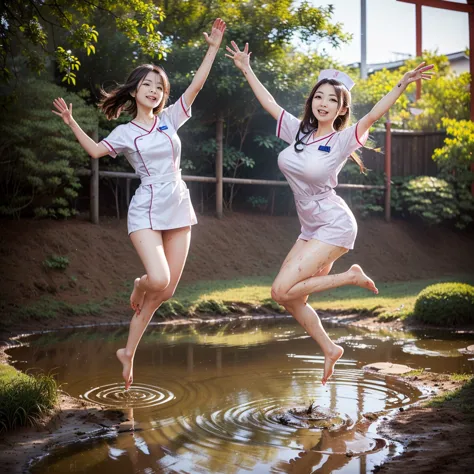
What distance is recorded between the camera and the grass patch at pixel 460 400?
5102 millimetres

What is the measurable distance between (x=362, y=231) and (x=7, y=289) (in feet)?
28.7

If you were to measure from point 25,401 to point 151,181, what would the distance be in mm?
1782

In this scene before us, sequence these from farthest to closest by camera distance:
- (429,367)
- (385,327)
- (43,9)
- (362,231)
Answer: (362,231) < (43,9) < (385,327) < (429,367)

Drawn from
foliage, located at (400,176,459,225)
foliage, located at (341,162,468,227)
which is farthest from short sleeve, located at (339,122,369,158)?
foliage, located at (400,176,459,225)

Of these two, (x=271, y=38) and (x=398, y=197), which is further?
(x=398, y=197)

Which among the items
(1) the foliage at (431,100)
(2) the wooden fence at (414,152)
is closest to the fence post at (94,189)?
(1) the foliage at (431,100)

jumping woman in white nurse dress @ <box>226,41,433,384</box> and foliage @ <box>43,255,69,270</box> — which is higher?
jumping woman in white nurse dress @ <box>226,41,433,384</box>

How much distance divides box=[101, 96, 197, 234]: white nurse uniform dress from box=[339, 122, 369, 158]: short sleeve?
1.23 metres

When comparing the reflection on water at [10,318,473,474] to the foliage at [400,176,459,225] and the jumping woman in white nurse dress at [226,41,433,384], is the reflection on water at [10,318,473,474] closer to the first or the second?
the jumping woman in white nurse dress at [226,41,433,384]

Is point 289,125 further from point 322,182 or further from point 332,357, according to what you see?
point 332,357

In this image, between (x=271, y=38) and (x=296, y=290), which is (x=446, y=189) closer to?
(x=271, y=38)

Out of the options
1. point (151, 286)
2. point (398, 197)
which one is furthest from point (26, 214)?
point (398, 197)

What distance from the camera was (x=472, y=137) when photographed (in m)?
12.1

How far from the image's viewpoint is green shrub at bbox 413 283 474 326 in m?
9.32
